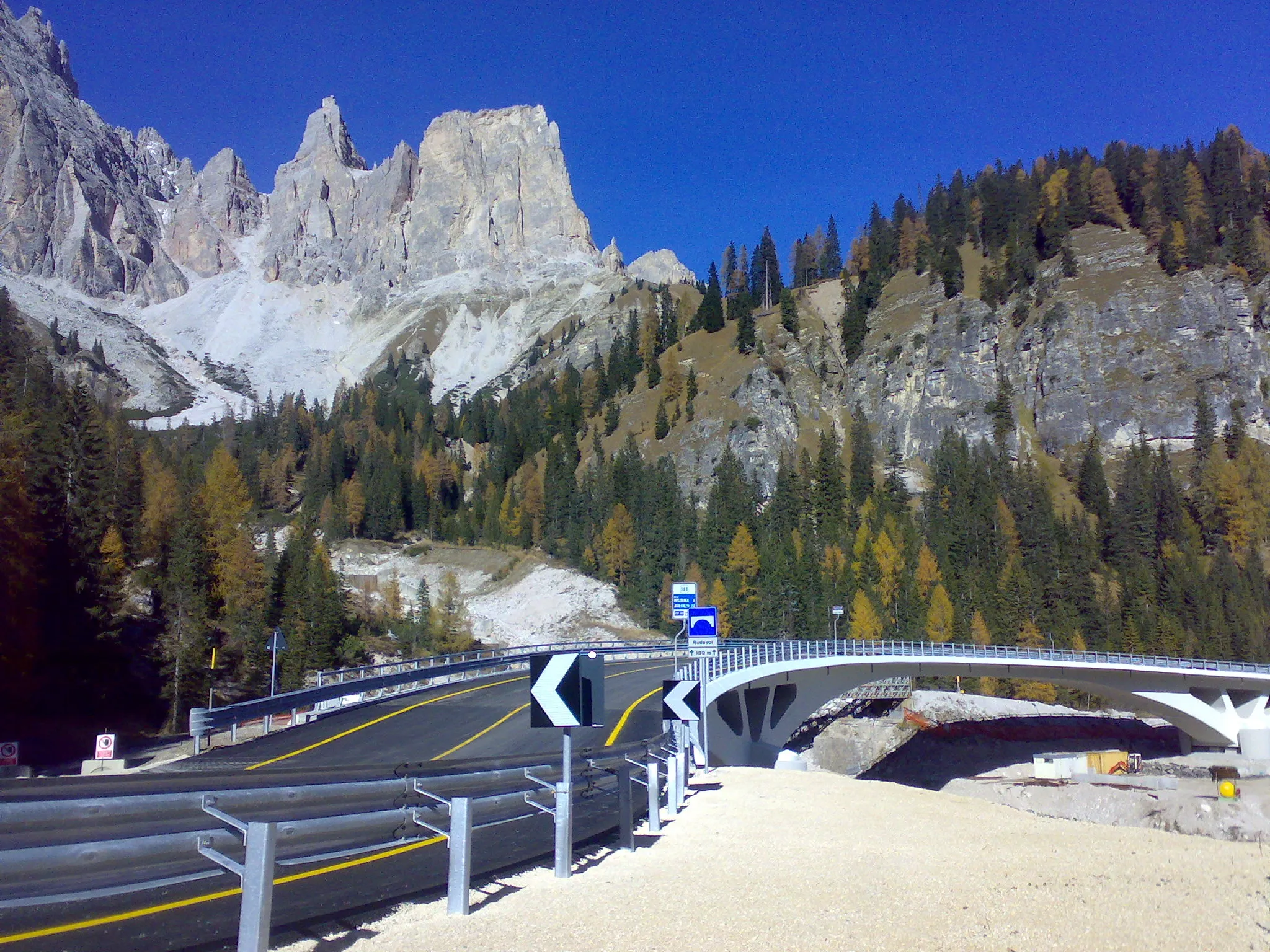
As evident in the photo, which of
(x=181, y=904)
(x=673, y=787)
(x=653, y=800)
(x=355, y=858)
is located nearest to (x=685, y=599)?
(x=673, y=787)

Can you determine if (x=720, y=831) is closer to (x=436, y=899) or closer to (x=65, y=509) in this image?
(x=436, y=899)

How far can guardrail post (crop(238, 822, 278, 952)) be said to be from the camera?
18.0 ft

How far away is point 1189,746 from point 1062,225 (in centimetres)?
12265

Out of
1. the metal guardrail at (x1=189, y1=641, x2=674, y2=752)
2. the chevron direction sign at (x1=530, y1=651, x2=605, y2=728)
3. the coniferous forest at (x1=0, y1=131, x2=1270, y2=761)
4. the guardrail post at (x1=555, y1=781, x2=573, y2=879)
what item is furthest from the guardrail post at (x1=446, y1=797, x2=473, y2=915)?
the coniferous forest at (x1=0, y1=131, x2=1270, y2=761)

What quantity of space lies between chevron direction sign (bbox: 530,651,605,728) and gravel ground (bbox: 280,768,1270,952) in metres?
1.56

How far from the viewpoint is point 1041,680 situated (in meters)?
58.2

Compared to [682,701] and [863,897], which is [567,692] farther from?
[682,701]

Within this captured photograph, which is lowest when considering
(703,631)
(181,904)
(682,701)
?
(181,904)

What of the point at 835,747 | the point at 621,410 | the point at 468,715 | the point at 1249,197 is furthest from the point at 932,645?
the point at 1249,197

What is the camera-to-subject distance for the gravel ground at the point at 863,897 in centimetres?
684

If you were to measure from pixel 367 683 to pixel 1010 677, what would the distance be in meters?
42.7

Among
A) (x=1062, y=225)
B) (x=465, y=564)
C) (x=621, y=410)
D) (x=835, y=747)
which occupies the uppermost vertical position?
(x=1062, y=225)

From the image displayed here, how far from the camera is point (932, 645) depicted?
6138cm

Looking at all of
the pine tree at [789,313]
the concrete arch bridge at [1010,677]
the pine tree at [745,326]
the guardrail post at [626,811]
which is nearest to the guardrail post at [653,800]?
the guardrail post at [626,811]
